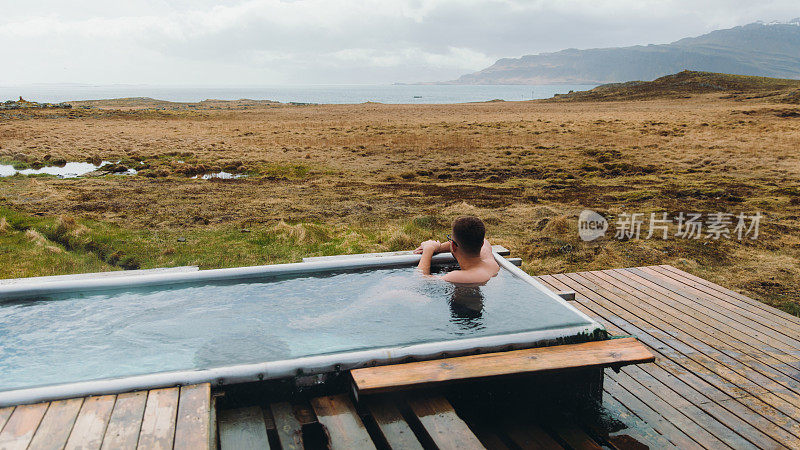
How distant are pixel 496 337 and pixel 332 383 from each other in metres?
1.18

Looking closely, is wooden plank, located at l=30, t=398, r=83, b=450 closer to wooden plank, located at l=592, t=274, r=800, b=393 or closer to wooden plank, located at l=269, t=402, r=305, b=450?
wooden plank, located at l=269, t=402, r=305, b=450

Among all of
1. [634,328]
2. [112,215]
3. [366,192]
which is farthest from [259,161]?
[634,328]

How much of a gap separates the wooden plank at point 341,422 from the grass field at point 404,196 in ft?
17.1

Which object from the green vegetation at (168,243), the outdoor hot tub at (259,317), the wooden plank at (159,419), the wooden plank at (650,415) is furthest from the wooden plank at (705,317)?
the wooden plank at (159,419)

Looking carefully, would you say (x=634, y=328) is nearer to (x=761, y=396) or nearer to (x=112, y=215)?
(x=761, y=396)

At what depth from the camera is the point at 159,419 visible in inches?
109

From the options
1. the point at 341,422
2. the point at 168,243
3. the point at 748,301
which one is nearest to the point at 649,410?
the point at 341,422

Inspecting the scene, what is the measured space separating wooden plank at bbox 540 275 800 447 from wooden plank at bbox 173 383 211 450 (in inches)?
135

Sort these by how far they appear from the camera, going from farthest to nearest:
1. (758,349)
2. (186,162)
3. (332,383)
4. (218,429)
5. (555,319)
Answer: (186,162), (758,349), (555,319), (332,383), (218,429)

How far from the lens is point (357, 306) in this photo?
544cm

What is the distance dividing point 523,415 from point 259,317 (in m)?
2.75

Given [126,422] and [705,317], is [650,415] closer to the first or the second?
[705,317]

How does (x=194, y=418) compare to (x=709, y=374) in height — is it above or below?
above

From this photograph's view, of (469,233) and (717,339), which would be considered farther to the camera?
(469,233)
